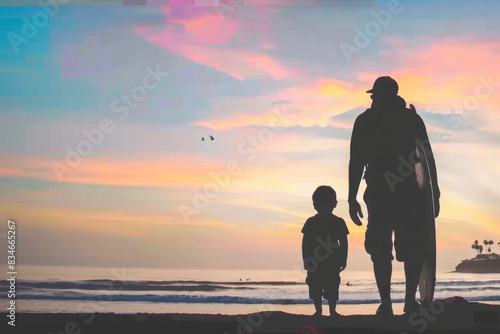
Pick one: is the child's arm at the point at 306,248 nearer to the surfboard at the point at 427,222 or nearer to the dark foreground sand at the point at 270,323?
the dark foreground sand at the point at 270,323

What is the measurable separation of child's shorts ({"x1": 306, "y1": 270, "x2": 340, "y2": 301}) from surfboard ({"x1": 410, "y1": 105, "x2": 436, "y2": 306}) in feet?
6.85

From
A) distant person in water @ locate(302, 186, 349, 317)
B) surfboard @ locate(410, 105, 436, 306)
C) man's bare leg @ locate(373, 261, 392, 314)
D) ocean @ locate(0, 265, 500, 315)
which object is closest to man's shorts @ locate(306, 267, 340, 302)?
distant person in water @ locate(302, 186, 349, 317)

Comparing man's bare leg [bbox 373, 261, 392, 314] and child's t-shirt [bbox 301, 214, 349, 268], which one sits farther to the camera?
child's t-shirt [bbox 301, 214, 349, 268]

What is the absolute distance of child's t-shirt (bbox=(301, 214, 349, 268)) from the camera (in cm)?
1466

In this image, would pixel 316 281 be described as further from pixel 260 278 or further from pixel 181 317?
pixel 260 278

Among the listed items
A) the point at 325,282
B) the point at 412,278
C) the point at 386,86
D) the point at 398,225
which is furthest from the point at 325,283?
the point at 386,86

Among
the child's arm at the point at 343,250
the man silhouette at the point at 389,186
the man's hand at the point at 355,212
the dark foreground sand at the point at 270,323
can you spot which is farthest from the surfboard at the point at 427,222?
the child's arm at the point at 343,250

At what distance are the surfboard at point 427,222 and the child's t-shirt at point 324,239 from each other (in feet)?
6.82

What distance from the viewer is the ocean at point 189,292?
33375 millimetres

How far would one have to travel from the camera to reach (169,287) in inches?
1752

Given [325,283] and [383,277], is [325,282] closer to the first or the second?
[325,283]

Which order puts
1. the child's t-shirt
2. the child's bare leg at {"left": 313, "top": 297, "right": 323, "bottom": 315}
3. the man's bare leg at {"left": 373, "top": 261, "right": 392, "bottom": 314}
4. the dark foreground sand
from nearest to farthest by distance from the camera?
the dark foreground sand
the man's bare leg at {"left": 373, "top": 261, "right": 392, "bottom": 314}
the child's bare leg at {"left": 313, "top": 297, "right": 323, "bottom": 315}
the child's t-shirt

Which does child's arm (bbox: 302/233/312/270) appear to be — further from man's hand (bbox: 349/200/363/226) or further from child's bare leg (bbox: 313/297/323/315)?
man's hand (bbox: 349/200/363/226)

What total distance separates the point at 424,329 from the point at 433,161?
3.18m
